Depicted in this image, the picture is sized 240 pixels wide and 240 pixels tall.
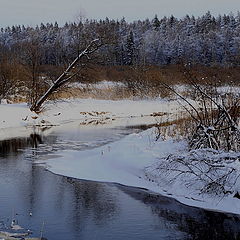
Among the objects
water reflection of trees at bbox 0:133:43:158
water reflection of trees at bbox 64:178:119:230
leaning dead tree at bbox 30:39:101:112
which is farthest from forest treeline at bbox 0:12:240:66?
water reflection of trees at bbox 64:178:119:230

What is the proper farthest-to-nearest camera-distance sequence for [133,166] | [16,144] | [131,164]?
[16,144], [131,164], [133,166]

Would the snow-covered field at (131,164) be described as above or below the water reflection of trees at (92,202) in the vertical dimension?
above

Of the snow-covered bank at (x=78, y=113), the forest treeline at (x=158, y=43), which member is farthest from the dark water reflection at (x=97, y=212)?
the forest treeline at (x=158, y=43)

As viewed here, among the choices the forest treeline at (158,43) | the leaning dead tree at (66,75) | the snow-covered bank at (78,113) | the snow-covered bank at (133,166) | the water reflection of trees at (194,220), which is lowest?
the water reflection of trees at (194,220)

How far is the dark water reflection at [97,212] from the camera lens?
7.85 m

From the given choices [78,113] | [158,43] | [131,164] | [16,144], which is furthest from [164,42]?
[131,164]

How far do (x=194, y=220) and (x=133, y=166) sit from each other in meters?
3.74

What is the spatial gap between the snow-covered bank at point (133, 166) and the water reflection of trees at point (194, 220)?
0.30 m

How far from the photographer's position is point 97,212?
8.95m

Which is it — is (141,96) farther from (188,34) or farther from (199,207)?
(188,34)

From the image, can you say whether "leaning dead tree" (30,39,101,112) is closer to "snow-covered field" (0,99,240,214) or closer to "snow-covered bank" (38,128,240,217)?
"snow-covered field" (0,99,240,214)

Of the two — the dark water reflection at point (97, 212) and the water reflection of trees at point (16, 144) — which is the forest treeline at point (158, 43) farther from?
the dark water reflection at point (97, 212)

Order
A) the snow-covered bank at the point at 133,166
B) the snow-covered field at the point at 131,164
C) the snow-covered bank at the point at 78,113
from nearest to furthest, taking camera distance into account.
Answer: the snow-covered bank at the point at 133,166 < the snow-covered field at the point at 131,164 < the snow-covered bank at the point at 78,113

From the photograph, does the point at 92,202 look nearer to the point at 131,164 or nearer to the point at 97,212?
the point at 97,212
